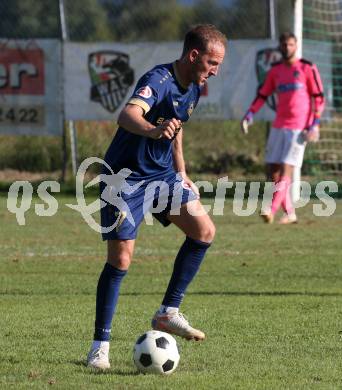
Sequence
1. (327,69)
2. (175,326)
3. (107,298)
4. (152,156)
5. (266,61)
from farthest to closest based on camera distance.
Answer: (266,61) → (327,69) → (175,326) → (152,156) → (107,298)

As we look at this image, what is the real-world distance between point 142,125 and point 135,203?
616 mm

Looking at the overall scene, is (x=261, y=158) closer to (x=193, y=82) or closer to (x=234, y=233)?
(x=234, y=233)

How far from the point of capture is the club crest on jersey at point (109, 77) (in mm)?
16828

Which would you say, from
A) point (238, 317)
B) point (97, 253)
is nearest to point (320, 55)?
point (97, 253)

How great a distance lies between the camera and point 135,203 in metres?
5.60

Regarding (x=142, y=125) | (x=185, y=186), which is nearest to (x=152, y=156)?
(x=185, y=186)

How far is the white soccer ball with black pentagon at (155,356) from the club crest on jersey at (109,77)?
11791 mm

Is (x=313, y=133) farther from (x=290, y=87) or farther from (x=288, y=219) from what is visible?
(x=288, y=219)

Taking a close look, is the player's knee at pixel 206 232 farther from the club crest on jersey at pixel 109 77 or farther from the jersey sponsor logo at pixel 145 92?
the club crest on jersey at pixel 109 77

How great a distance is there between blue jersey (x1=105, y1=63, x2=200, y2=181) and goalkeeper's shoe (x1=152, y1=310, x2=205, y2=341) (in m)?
0.83

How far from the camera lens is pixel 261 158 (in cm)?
1864

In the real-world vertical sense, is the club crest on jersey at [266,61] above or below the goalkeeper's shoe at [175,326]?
below

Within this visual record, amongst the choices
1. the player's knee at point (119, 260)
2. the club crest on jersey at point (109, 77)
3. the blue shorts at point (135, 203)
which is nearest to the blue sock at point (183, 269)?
the blue shorts at point (135, 203)

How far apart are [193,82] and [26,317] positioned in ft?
6.91
